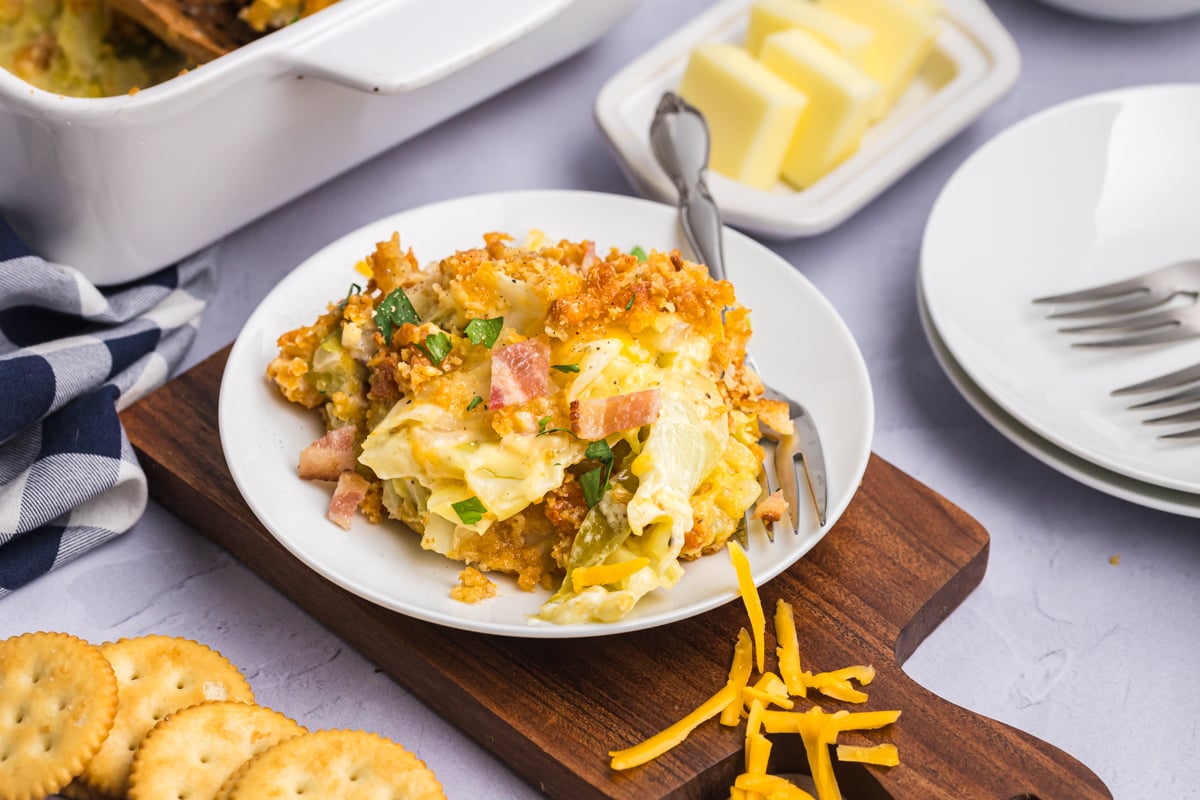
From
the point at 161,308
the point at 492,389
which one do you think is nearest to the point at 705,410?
the point at 492,389

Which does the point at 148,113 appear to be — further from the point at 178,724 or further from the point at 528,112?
the point at 528,112

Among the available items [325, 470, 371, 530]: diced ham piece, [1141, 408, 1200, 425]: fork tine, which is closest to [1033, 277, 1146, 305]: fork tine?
[1141, 408, 1200, 425]: fork tine

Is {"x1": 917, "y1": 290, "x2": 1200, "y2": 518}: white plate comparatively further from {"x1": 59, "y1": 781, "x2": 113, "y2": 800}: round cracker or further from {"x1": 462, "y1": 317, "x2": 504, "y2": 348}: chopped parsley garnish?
{"x1": 59, "y1": 781, "x2": 113, "y2": 800}: round cracker

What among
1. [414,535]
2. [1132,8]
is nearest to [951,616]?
[414,535]

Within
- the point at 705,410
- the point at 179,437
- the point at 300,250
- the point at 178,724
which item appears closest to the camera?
the point at 178,724

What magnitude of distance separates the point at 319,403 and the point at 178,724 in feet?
2.27

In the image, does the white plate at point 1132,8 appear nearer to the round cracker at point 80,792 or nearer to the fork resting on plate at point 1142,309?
the fork resting on plate at point 1142,309

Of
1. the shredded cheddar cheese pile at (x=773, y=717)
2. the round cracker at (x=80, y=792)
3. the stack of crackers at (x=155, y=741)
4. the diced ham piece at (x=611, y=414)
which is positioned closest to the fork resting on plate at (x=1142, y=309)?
the shredded cheddar cheese pile at (x=773, y=717)

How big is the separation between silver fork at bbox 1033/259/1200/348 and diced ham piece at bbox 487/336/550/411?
52.1 inches

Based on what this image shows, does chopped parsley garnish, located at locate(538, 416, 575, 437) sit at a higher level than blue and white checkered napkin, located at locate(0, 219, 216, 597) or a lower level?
higher

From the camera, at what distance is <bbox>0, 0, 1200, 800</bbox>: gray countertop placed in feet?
7.66

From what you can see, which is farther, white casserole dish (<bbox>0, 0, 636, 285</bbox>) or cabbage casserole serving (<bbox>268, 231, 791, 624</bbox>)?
white casserole dish (<bbox>0, 0, 636, 285</bbox>)

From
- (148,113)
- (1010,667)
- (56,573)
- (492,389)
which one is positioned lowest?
(1010,667)

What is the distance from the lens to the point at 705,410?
223 centimetres
